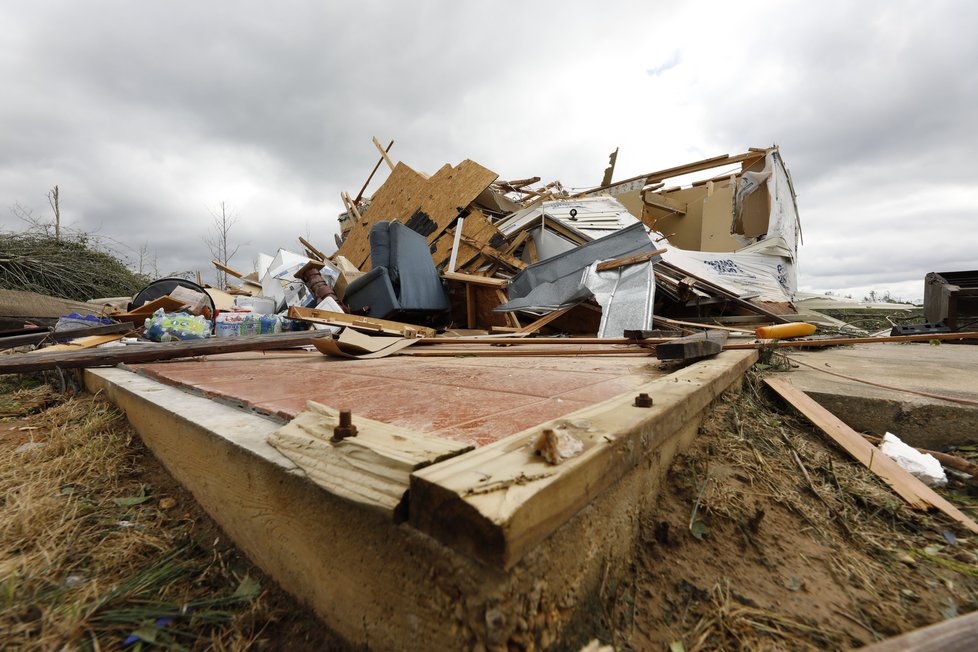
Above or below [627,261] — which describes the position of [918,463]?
below

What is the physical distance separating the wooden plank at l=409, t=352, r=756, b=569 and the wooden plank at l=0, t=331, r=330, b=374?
2.93 metres

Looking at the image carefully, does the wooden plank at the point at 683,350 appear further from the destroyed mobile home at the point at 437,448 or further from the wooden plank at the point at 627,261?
Result: the wooden plank at the point at 627,261

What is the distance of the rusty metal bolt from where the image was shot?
0.74 meters

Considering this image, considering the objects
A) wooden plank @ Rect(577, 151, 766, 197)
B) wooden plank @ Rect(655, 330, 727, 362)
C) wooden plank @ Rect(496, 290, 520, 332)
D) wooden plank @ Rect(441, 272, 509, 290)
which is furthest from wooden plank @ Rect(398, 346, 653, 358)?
wooden plank @ Rect(577, 151, 766, 197)

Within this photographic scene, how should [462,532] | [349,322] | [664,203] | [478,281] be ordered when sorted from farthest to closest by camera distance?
[664,203], [478,281], [349,322], [462,532]

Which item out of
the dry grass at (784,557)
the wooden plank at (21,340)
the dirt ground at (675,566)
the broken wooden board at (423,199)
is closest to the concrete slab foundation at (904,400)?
the dirt ground at (675,566)

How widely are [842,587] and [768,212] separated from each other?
26.5 ft

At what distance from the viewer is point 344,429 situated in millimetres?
747

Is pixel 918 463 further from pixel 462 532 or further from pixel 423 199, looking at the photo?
pixel 423 199

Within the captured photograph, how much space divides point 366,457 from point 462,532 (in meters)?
0.25

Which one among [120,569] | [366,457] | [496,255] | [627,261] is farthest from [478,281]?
[366,457]

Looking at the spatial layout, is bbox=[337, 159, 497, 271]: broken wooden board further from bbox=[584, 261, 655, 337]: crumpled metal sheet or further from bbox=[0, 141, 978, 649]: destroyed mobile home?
bbox=[0, 141, 978, 649]: destroyed mobile home

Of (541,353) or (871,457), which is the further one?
(541,353)

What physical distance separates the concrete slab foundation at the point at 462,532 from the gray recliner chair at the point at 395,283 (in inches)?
145
